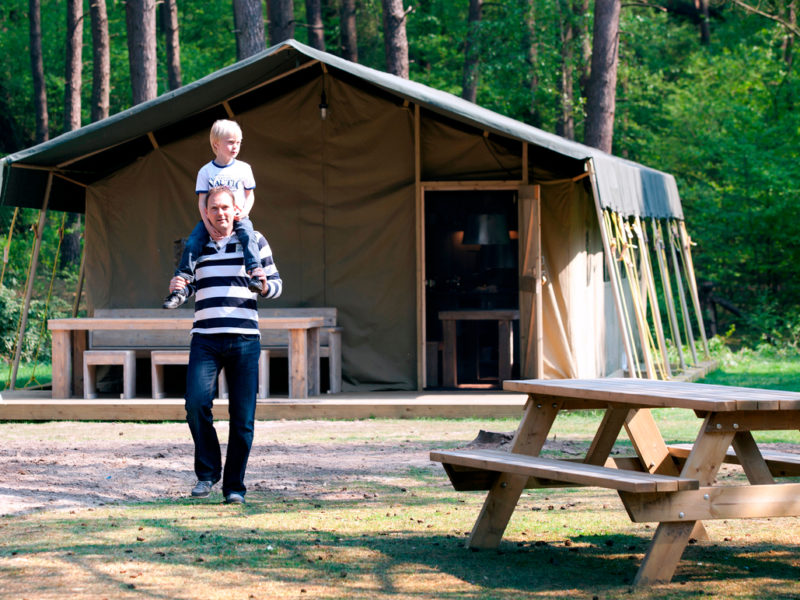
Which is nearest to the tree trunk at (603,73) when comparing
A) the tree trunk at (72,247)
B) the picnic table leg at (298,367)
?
the picnic table leg at (298,367)

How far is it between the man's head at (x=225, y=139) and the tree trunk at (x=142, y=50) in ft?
37.9

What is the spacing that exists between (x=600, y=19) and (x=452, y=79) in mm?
10614

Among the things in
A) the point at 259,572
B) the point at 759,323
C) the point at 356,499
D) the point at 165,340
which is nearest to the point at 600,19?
the point at 759,323

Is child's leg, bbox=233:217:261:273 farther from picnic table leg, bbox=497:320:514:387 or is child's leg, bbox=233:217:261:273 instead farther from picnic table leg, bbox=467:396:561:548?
picnic table leg, bbox=497:320:514:387

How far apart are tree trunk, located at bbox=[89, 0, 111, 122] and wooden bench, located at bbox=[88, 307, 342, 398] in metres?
11.5

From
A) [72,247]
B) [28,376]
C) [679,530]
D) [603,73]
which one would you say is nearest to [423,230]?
[28,376]

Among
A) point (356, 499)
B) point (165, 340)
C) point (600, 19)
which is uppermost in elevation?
point (600, 19)

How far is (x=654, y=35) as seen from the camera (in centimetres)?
2644

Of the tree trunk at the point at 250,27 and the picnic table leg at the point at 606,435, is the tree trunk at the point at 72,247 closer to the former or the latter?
the tree trunk at the point at 250,27

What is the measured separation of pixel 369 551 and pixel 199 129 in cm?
726

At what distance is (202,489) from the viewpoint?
5340mm

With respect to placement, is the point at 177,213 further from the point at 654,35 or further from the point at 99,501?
the point at 654,35

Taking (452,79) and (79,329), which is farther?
(452,79)

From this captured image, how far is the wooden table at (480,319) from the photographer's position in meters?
10.6
